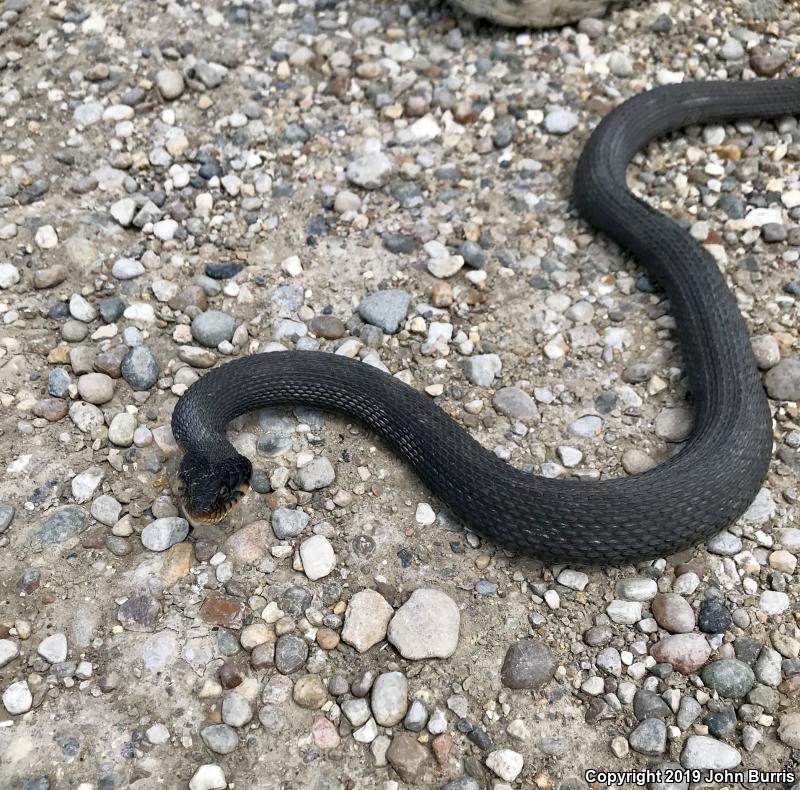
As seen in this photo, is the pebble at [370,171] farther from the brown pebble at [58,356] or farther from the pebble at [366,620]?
the pebble at [366,620]

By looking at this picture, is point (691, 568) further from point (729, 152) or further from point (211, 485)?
point (729, 152)

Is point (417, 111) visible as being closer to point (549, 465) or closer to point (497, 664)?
point (549, 465)

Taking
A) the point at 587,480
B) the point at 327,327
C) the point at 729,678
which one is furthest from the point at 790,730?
the point at 327,327

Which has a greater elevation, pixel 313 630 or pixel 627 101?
pixel 627 101

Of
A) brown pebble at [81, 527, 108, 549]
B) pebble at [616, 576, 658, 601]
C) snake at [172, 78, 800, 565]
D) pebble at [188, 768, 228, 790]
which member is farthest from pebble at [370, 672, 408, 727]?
brown pebble at [81, 527, 108, 549]

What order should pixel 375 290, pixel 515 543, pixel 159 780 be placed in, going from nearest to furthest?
pixel 159 780 → pixel 515 543 → pixel 375 290

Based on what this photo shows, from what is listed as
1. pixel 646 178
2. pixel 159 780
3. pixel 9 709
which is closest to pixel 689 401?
pixel 646 178

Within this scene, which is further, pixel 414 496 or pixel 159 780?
pixel 414 496
